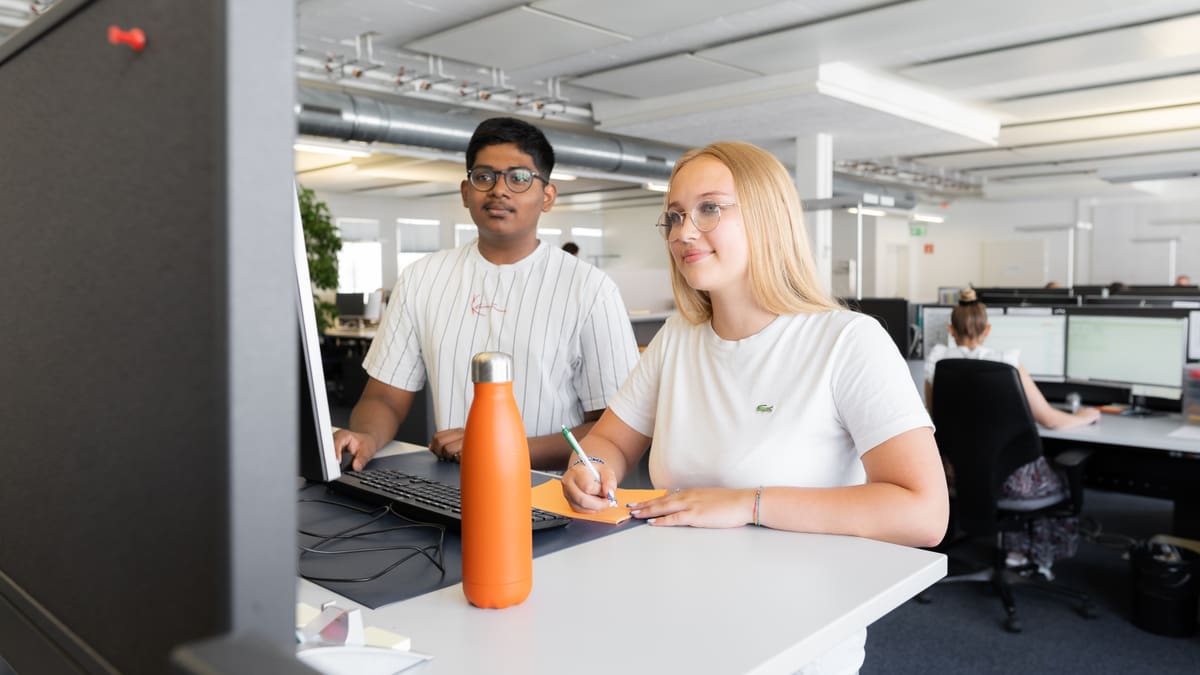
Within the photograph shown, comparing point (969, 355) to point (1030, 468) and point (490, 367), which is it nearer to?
point (1030, 468)

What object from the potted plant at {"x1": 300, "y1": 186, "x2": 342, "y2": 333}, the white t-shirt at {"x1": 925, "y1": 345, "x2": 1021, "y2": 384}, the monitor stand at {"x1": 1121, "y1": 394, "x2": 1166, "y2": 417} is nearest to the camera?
the white t-shirt at {"x1": 925, "y1": 345, "x2": 1021, "y2": 384}

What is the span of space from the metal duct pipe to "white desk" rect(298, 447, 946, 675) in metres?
3.96

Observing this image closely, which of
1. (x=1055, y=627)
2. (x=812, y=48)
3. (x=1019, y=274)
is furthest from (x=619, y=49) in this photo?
(x=1019, y=274)

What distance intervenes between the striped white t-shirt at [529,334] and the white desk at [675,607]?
84 cm

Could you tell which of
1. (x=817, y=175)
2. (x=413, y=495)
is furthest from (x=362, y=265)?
(x=413, y=495)

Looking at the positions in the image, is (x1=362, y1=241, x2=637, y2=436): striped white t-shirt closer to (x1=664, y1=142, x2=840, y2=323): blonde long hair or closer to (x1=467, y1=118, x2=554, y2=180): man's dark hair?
(x1=467, y1=118, x2=554, y2=180): man's dark hair

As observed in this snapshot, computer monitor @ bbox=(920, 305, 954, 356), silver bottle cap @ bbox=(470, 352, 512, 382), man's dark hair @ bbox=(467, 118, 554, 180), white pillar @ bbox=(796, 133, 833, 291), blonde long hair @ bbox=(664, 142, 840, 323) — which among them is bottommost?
computer monitor @ bbox=(920, 305, 954, 356)

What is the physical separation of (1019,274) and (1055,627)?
474 inches

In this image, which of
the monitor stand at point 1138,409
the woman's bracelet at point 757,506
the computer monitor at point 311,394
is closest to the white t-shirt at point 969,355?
the monitor stand at point 1138,409

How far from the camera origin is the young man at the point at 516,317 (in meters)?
2.00

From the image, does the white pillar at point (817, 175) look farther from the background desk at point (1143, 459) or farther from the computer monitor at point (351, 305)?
the computer monitor at point (351, 305)

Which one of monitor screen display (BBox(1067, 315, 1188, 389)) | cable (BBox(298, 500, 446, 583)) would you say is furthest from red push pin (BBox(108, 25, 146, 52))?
monitor screen display (BBox(1067, 315, 1188, 389))

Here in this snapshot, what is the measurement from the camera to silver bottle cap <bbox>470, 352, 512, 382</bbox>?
82cm

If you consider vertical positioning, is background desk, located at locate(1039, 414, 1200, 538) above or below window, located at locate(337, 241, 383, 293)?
below
